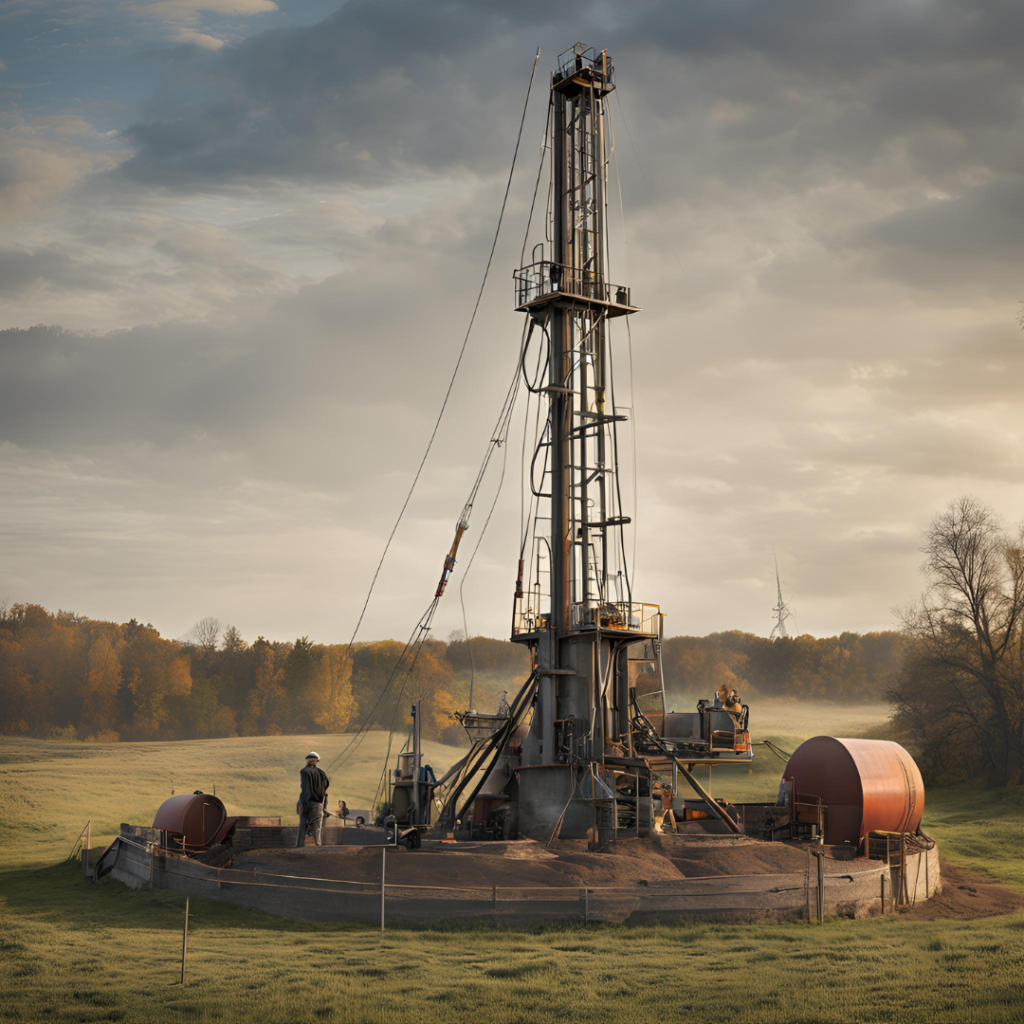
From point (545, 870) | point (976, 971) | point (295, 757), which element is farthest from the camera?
point (295, 757)

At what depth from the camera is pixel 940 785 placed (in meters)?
63.4

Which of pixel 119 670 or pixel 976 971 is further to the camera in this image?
pixel 119 670

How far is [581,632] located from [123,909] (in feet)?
45.4

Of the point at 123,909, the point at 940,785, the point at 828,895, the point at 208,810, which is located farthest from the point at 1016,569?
the point at 123,909

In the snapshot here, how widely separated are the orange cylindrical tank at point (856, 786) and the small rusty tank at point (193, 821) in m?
16.3

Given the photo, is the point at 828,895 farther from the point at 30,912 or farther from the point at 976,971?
the point at 30,912

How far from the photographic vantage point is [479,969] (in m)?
17.0

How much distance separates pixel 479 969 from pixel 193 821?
50.2 ft

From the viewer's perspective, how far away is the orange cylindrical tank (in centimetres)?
2973

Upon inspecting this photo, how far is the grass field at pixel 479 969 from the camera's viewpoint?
14.7 meters

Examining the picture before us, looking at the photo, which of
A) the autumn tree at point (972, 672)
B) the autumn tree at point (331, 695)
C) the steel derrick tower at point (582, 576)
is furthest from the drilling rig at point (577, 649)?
the autumn tree at point (331, 695)

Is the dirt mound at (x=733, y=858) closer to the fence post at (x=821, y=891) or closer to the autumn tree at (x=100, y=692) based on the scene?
the fence post at (x=821, y=891)

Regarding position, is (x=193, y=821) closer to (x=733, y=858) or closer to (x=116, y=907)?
(x=116, y=907)

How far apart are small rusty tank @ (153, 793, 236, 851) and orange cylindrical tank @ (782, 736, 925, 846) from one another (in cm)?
1627
